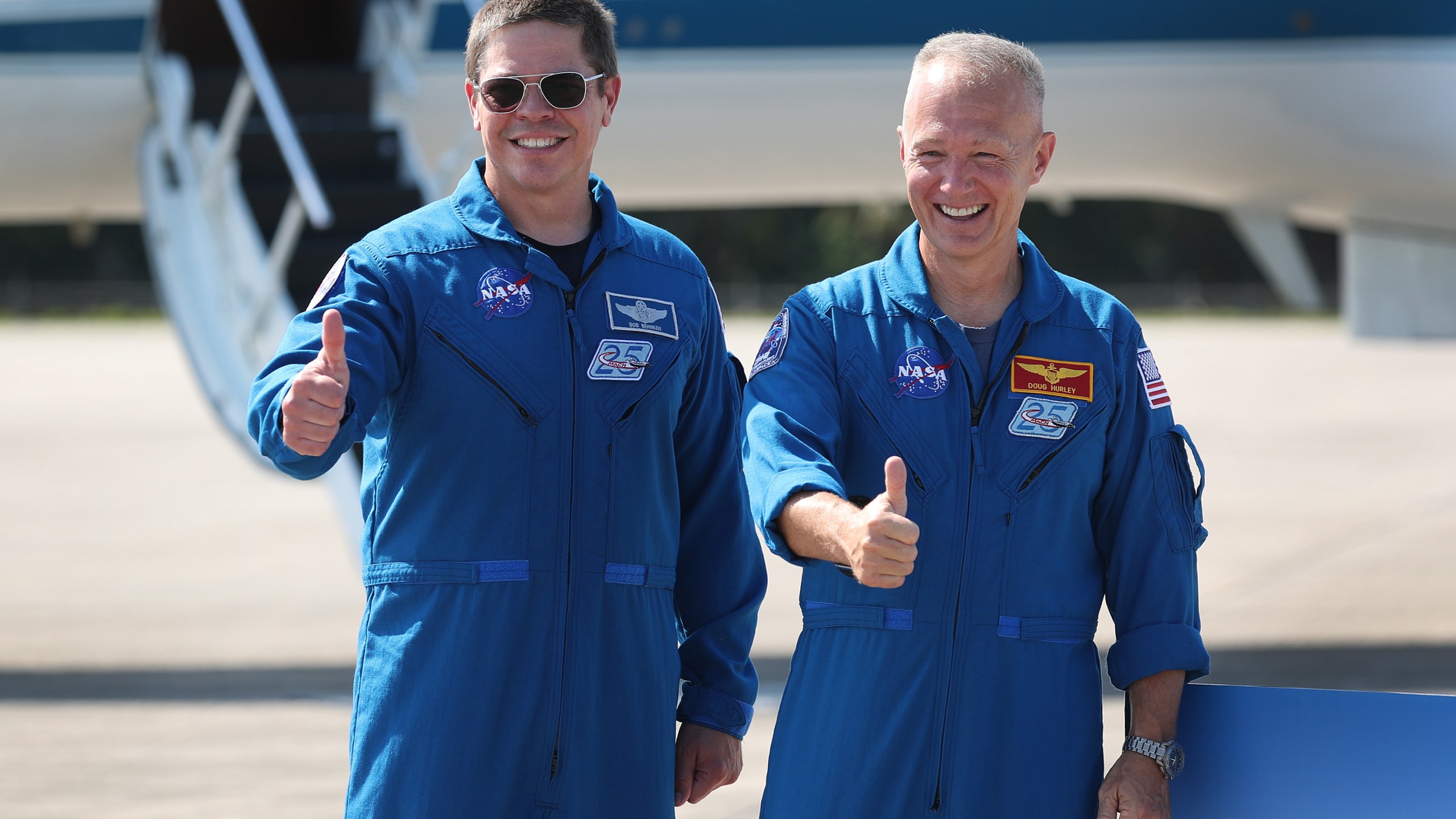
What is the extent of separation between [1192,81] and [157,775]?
5.55 m

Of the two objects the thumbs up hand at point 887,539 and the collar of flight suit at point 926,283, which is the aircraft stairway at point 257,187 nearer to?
the collar of flight suit at point 926,283

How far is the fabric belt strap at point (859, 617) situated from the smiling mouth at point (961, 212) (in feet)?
1.88

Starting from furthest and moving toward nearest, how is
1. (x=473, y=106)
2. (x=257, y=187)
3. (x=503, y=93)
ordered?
A: (x=257, y=187) < (x=473, y=106) < (x=503, y=93)

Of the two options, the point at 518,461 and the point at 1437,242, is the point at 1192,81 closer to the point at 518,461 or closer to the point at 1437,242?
the point at 1437,242

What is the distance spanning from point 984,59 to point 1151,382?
0.55m

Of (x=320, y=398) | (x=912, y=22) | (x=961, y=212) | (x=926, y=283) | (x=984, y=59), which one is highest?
(x=912, y=22)

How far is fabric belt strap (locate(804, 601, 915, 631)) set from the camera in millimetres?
2283

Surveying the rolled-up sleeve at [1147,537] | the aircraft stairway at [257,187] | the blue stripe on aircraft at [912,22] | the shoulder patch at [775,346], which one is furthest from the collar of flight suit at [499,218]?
the blue stripe on aircraft at [912,22]

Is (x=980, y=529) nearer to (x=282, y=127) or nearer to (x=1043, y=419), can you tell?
(x=1043, y=419)

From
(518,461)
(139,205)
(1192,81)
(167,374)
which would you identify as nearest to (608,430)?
(518,461)

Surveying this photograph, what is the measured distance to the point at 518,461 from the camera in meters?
2.41

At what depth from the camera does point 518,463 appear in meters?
2.41

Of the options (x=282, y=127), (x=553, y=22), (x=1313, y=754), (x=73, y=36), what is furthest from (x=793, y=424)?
(x=73, y=36)

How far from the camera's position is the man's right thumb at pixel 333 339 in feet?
7.03
